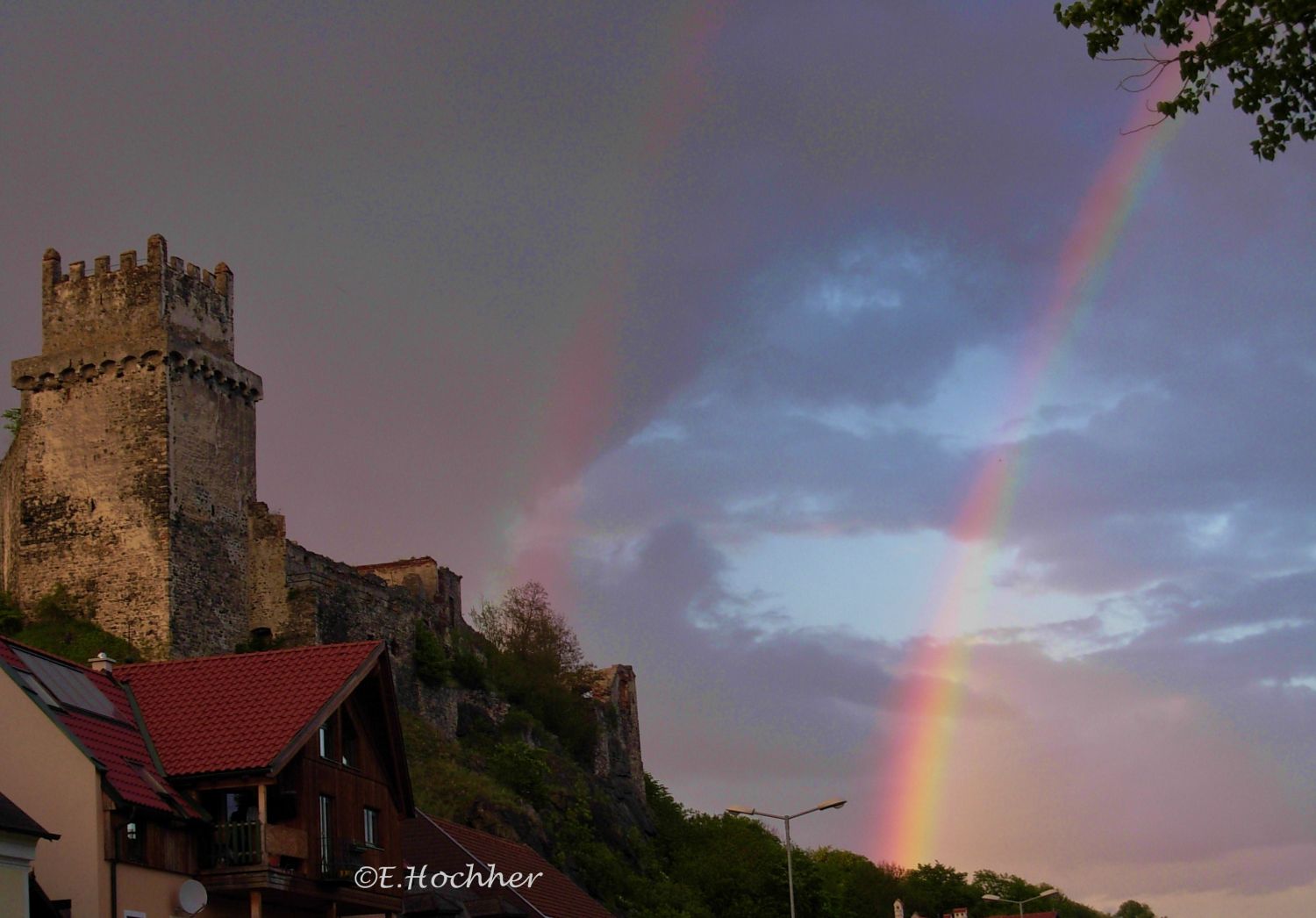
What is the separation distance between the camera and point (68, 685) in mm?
33312

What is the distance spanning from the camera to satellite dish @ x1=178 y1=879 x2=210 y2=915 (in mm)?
30173

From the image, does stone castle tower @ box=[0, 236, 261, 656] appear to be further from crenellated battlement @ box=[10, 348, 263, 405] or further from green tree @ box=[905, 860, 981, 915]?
green tree @ box=[905, 860, 981, 915]

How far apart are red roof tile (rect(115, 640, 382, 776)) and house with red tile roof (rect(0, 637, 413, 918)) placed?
0.04 m

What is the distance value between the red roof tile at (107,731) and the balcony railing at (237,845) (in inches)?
31.1

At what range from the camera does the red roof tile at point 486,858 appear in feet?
154

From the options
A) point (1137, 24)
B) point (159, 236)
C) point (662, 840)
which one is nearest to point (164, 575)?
point (159, 236)

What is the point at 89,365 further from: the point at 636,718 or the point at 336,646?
the point at 636,718

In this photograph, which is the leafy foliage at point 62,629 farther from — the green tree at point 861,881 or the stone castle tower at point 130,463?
the green tree at point 861,881

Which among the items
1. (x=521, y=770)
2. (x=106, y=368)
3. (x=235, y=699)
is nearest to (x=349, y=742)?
(x=235, y=699)

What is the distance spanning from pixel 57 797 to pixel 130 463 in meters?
32.6

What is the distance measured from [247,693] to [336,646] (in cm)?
257

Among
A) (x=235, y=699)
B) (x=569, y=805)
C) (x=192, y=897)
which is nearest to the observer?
(x=192, y=897)

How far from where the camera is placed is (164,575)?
2357 inches

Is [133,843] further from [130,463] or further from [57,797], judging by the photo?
[130,463]
